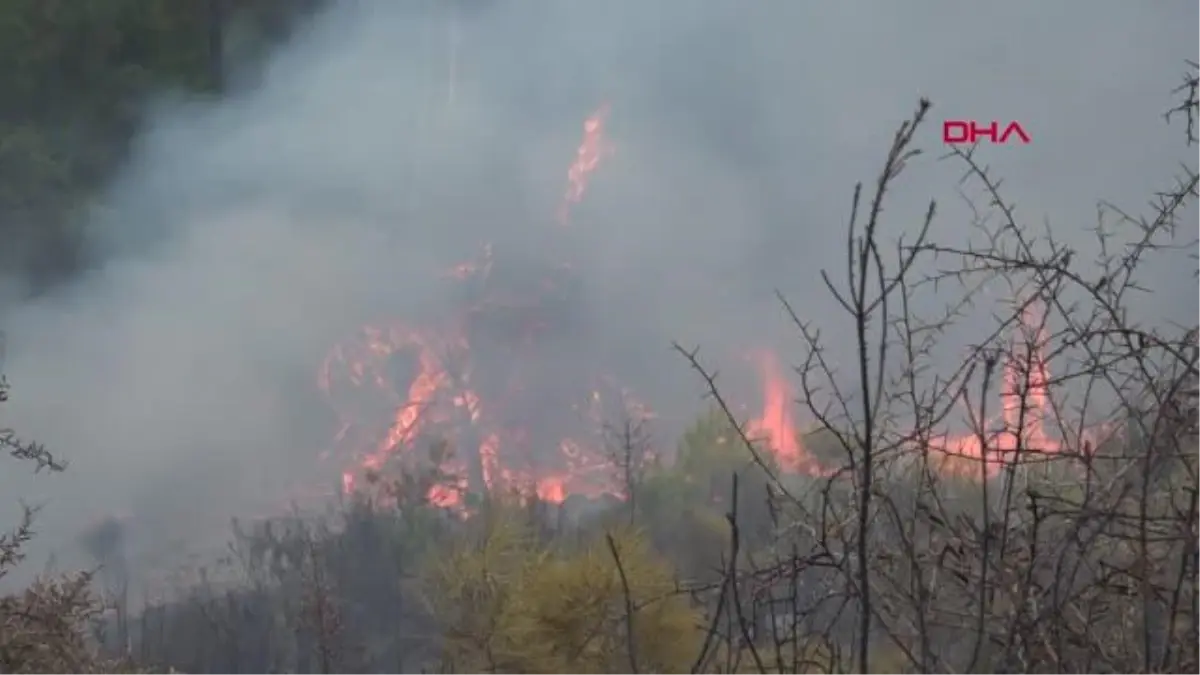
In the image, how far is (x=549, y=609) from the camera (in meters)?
5.05

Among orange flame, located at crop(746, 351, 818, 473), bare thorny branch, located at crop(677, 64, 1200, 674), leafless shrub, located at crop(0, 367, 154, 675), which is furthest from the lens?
orange flame, located at crop(746, 351, 818, 473)

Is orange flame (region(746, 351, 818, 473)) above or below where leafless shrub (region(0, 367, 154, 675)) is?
above

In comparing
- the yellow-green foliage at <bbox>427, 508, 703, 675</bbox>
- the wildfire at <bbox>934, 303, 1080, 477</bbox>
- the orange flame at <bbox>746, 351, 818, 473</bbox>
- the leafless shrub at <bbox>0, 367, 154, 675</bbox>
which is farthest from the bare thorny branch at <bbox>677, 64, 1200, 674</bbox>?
the orange flame at <bbox>746, 351, 818, 473</bbox>

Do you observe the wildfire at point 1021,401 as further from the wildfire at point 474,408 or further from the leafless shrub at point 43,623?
the wildfire at point 474,408

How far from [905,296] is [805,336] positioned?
133 mm

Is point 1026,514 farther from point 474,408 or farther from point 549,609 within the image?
point 474,408

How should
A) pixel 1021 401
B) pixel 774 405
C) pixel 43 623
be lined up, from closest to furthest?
1. pixel 1021 401
2. pixel 43 623
3. pixel 774 405

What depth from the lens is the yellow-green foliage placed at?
4.66m

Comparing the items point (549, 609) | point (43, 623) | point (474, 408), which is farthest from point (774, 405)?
point (43, 623)

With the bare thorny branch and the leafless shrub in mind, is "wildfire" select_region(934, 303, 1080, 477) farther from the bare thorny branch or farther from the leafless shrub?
the leafless shrub

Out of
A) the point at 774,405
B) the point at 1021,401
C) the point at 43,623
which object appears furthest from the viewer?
the point at 774,405

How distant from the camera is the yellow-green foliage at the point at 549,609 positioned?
466 cm

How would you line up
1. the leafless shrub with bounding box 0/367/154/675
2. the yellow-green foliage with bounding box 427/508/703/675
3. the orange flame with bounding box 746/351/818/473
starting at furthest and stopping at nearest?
the orange flame with bounding box 746/351/818/473
the yellow-green foliage with bounding box 427/508/703/675
the leafless shrub with bounding box 0/367/154/675

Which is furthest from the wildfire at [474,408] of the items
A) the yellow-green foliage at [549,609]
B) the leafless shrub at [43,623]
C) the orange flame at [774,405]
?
the leafless shrub at [43,623]
